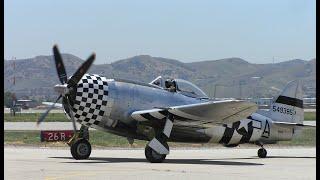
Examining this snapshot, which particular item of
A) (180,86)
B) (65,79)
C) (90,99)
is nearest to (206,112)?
(180,86)

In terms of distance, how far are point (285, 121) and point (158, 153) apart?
24.3 feet

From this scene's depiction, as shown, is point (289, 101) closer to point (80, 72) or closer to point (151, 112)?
point (151, 112)

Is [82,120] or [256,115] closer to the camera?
[82,120]

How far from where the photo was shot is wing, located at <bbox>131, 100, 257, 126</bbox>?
20000 mm

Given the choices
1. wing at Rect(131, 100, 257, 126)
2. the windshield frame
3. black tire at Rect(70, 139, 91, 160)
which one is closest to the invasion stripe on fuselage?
the windshield frame

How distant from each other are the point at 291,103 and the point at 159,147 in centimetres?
807

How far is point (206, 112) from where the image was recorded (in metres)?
20.8

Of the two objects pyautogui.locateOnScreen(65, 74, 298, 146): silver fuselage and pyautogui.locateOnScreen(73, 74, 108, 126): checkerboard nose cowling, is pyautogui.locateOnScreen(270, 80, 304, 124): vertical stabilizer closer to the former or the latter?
pyautogui.locateOnScreen(65, 74, 298, 146): silver fuselage

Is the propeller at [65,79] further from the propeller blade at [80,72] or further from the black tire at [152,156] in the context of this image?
the black tire at [152,156]

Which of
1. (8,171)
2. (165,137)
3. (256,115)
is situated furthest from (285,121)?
(8,171)

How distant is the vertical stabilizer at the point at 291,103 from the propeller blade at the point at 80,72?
9351mm

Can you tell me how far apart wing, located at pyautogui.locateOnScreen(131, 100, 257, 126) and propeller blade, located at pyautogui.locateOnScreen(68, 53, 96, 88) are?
8.11ft
